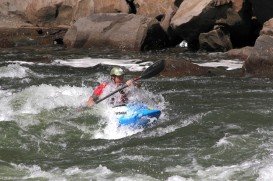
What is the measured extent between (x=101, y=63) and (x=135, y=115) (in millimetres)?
7259

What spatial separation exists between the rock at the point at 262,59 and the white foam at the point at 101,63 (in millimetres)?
3109

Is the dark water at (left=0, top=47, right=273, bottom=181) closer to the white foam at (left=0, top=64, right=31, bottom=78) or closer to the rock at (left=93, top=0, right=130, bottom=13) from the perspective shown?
the white foam at (left=0, top=64, right=31, bottom=78)

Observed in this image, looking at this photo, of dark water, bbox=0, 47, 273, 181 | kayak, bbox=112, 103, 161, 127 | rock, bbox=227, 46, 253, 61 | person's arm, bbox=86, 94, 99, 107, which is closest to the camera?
dark water, bbox=0, 47, 273, 181

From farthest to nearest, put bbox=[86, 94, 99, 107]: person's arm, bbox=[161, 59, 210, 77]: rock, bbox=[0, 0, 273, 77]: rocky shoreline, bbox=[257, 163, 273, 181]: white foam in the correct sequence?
bbox=[0, 0, 273, 77]: rocky shoreline, bbox=[161, 59, 210, 77]: rock, bbox=[86, 94, 99, 107]: person's arm, bbox=[257, 163, 273, 181]: white foam

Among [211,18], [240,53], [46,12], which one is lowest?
[240,53]

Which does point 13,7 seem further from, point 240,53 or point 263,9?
point 240,53

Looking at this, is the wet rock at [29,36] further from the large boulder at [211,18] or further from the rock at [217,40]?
the rock at [217,40]

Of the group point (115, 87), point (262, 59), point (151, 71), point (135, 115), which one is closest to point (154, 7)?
point (262, 59)

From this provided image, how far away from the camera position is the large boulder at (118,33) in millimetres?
19047

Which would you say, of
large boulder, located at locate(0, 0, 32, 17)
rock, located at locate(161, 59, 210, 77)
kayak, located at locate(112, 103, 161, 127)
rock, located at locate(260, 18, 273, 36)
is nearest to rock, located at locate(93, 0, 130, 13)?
large boulder, located at locate(0, 0, 32, 17)

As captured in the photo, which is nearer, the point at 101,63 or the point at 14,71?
the point at 14,71

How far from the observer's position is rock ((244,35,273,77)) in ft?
44.9

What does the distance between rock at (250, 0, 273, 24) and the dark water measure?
450 cm

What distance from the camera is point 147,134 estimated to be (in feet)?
30.7
